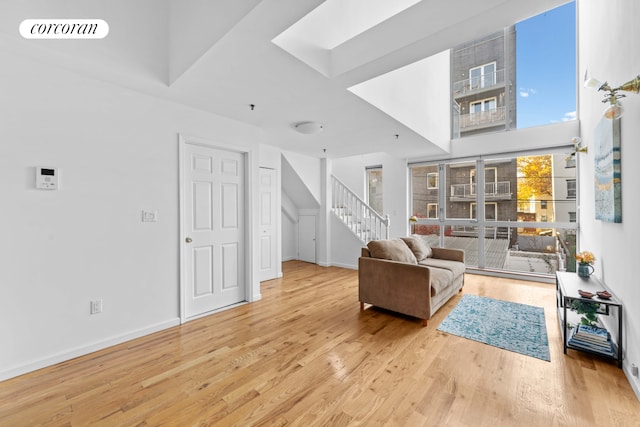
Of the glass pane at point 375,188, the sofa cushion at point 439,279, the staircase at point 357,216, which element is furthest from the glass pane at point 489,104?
the sofa cushion at point 439,279

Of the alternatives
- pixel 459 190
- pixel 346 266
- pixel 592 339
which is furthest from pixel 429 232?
pixel 592 339

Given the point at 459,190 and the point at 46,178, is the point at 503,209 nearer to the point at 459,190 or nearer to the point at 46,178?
the point at 459,190

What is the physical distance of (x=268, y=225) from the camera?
5.08m

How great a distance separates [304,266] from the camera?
6.08 metres

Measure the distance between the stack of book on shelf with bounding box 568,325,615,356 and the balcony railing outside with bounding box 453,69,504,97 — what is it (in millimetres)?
4633

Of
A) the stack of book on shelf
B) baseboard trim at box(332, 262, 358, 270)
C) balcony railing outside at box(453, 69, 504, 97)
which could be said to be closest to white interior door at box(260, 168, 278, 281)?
baseboard trim at box(332, 262, 358, 270)

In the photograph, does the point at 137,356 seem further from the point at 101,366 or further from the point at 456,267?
the point at 456,267

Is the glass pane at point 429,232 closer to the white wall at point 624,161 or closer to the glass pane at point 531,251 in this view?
the glass pane at point 531,251

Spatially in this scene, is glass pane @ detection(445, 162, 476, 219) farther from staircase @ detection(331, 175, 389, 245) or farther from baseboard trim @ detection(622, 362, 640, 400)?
baseboard trim @ detection(622, 362, 640, 400)

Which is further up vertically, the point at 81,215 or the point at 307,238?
the point at 81,215

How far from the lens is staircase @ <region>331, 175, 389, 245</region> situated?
19.1 feet

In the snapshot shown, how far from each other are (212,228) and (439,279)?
9.21 feet

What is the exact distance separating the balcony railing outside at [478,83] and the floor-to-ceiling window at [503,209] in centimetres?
146

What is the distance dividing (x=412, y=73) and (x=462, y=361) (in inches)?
143
